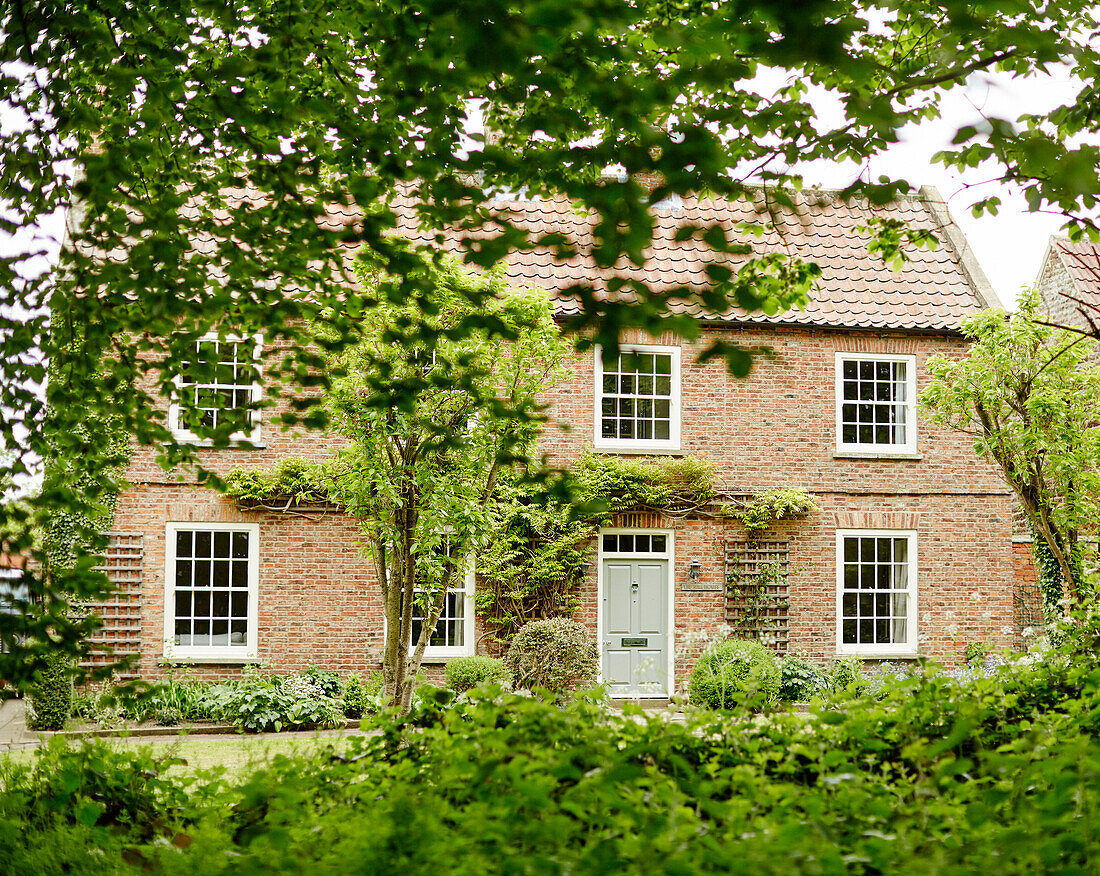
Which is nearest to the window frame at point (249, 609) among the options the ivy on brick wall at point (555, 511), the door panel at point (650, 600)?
the ivy on brick wall at point (555, 511)

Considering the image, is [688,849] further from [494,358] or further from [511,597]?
[511,597]

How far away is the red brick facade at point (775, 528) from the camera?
14453 millimetres

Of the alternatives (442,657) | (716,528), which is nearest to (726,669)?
(716,528)

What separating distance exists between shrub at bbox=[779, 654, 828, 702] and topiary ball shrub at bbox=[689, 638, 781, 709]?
35 cm

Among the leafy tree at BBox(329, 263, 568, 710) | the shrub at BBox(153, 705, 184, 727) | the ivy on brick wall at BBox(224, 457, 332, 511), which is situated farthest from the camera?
the ivy on brick wall at BBox(224, 457, 332, 511)

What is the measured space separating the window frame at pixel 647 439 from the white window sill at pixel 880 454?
2.67 metres

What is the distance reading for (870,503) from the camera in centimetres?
1597

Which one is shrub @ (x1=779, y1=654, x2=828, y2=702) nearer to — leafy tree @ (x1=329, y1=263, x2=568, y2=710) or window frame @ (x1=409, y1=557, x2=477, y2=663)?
window frame @ (x1=409, y1=557, x2=477, y2=663)

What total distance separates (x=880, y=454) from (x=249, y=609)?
10.0 metres

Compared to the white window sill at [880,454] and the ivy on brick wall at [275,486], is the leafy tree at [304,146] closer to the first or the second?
the ivy on brick wall at [275,486]

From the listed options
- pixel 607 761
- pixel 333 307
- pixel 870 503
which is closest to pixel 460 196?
pixel 333 307

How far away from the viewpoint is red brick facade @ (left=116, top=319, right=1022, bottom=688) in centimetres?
1445

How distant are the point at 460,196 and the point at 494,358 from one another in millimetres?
6432

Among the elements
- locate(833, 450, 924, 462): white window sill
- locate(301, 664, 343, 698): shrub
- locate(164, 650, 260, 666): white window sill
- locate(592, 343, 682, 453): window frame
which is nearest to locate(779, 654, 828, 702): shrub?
locate(833, 450, 924, 462): white window sill
